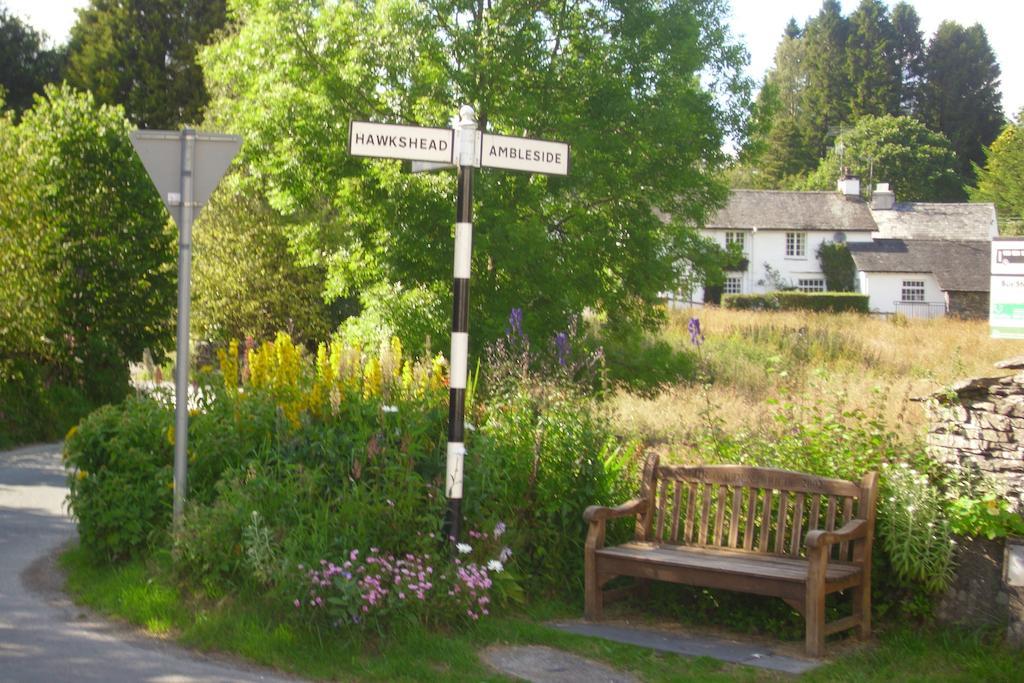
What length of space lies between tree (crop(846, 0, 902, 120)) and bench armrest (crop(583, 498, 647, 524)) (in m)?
79.8

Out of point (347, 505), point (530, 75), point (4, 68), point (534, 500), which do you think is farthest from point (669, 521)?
point (4, 68)

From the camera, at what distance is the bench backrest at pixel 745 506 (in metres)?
7.27

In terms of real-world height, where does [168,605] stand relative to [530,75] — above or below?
below

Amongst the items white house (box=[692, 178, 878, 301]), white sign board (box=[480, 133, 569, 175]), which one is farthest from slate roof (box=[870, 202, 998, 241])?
white sign board (box=[480, 133, 569, 175])

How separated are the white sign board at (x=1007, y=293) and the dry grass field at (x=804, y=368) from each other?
2.14 ft

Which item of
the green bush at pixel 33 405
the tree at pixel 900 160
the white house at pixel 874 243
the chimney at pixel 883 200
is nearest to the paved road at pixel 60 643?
the green bush at pixel 33 405

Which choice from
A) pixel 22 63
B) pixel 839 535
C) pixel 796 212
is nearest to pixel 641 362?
pixel 839 535

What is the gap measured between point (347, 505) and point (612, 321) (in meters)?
11.9

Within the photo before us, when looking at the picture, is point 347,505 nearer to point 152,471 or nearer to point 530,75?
point 152,471

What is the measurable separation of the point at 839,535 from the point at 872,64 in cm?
8409

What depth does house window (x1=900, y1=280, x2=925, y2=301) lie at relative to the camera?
194 ft

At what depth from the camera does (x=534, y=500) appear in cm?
819

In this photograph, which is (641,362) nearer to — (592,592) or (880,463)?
(880,463)

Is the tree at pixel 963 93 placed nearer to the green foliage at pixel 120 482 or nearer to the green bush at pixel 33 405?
the green bush at pixel 33 405
